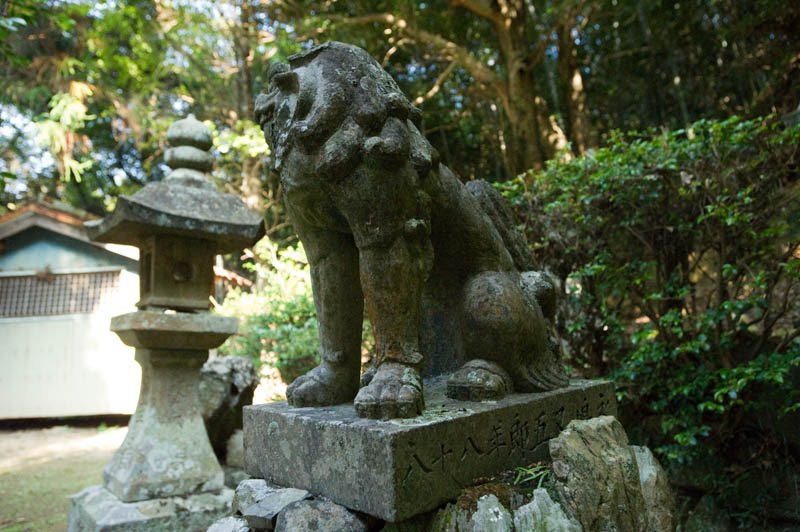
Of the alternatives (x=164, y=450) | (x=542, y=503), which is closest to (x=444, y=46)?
(x=164, y=450)

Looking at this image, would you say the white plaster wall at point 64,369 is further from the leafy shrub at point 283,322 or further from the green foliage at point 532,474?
the green foliage at point 532,474

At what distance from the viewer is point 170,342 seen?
4.03 meters

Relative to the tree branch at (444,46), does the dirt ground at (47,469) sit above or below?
below

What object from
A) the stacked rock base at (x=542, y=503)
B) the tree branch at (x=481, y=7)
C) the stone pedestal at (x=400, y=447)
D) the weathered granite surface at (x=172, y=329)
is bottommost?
the stacked rock base at (x=542, y=503)

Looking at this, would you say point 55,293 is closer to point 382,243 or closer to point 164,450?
point 164,450

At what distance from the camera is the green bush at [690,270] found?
12.0 feet

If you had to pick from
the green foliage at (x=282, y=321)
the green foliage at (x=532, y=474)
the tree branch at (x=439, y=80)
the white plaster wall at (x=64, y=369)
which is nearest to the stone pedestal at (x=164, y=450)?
the green foliage at (x=282, y=321)

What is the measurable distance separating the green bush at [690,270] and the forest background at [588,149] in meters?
0.02

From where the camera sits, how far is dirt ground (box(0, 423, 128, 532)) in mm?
4691

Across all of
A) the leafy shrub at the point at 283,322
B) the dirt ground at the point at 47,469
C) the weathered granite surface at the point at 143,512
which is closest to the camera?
the weathered granite surface at the point at 143,512

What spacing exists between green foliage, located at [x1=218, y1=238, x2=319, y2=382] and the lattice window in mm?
2687

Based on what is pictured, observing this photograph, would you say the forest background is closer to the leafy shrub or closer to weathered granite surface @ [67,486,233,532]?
the leafy shrub

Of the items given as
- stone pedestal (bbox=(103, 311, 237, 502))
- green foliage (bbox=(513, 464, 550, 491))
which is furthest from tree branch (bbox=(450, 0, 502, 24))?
green foliage (bbox=(513, 464, 550, 491))

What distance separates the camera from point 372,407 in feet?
5.71
